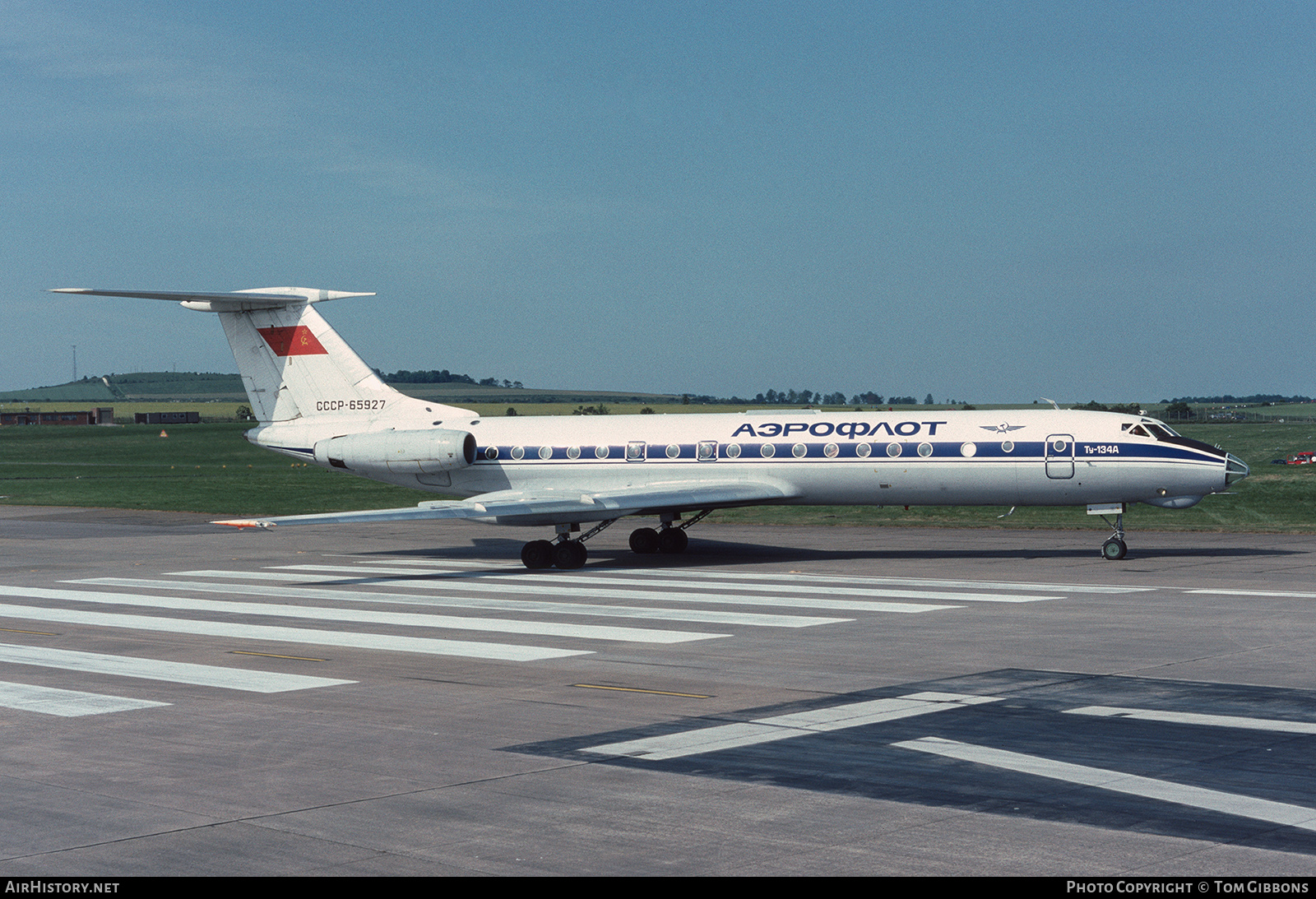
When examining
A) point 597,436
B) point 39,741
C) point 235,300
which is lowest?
point 39,741

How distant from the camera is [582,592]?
22.6 metres

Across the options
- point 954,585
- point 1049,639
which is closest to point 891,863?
point 1049,639

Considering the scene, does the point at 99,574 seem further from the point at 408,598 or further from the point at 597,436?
the point at 597,436

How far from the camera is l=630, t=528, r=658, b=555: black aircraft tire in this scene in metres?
29.2

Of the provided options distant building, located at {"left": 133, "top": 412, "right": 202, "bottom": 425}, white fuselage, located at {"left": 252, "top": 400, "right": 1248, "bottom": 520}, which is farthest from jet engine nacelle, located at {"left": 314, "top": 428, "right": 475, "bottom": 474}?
distant building, located at {"left": 133, "top": 412, "right": 202, "bottom": 425}

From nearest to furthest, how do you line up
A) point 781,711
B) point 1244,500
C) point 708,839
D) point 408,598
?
point 708,839 < point 781,711 < point 408,598 < point 1244,500

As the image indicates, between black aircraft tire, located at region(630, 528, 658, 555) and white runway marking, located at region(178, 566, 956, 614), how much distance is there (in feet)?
18.5

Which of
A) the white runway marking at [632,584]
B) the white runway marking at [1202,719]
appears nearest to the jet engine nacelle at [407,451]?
A: the white runway marking at [632,584]

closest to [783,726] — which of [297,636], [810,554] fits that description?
[297,636]

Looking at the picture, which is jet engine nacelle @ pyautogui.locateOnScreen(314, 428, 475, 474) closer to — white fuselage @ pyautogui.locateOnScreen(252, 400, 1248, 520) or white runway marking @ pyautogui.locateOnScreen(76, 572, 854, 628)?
white fuselage @ pyautogui.locateOnScreen(252, 400, 1248, 520)

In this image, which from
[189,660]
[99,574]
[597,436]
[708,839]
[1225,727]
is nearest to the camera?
[708,839]

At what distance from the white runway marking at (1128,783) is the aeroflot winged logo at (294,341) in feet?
71.3

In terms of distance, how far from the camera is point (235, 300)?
29016 millimetres

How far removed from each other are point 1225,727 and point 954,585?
36.1ft
